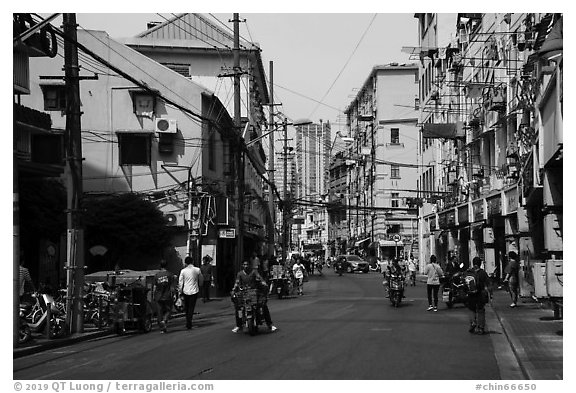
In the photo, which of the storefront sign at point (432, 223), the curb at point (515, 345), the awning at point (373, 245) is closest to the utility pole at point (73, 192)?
the curb at point (515, 345)

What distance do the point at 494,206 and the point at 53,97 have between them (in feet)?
68.7

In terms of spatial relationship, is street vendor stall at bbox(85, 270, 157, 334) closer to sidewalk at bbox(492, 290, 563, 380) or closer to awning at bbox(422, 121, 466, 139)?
sidewalk at bbox(492, 290, 563, 380)

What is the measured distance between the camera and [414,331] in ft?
57.0

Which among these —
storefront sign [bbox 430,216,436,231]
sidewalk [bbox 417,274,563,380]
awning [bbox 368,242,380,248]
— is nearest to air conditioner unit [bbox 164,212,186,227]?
sidewalk [bbox 417,274,563,380]

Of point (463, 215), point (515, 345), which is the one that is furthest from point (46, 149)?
point (463, 215)

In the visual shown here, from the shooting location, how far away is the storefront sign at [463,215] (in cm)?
4381

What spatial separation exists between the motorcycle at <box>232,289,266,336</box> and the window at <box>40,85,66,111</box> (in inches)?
→ 735

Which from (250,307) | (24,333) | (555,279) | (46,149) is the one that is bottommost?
(24,333)

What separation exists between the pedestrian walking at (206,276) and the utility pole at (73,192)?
12.2 metres

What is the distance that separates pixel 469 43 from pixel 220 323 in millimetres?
26491

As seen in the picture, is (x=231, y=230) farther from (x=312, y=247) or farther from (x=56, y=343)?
(x=312, y=247)

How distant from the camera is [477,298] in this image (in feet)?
56.5

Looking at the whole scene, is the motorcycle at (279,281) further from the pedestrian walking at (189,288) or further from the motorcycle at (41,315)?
the motorcycle at (41,315)

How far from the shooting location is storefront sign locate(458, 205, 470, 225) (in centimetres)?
4381
